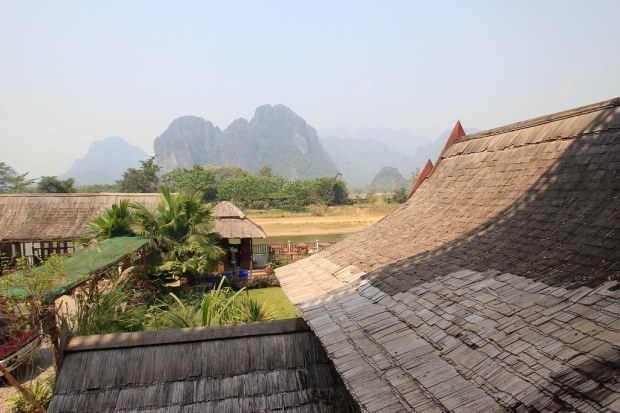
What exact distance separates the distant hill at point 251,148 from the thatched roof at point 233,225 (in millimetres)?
149153

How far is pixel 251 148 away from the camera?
178 m

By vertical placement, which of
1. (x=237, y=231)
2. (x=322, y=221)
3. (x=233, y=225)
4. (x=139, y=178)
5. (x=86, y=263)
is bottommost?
(x=322, y=221)

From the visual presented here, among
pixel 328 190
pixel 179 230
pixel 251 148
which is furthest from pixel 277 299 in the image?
pixel 251 148

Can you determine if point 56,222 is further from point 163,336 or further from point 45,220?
point 163,336

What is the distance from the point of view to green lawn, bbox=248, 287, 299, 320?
447 inches

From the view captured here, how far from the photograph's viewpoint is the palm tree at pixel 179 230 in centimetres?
Result: 1191

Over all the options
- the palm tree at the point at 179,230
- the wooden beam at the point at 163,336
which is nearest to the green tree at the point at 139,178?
the palm tree at the point at 179,230

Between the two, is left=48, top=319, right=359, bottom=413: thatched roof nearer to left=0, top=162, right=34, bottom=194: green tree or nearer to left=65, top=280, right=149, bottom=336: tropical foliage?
left=65, top=280, right=149, bottom=336: tropical foliage

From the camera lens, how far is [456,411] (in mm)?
2205

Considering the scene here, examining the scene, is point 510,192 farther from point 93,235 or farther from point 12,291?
point 93,235

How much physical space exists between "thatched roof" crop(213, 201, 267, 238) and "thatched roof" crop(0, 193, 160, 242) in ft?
8.55

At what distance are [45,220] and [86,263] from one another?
11216 mm

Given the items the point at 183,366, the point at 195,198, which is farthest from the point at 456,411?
the point at 195,198

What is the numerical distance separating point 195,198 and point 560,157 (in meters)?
10.0
